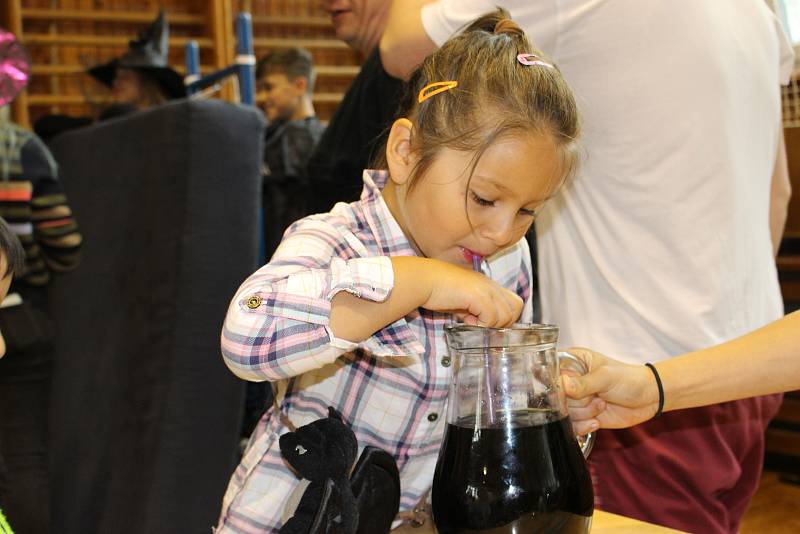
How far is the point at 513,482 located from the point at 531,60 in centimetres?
40

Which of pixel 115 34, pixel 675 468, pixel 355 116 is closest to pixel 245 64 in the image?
pixel 355 116

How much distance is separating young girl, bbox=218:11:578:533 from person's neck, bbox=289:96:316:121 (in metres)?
2.92

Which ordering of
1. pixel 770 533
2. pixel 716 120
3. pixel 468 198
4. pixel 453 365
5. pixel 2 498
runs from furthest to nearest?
1. pixel 770 533
2. pixel 2 498
3. pixel 716 120
4. pixel 468 198
5. pixel 453 365

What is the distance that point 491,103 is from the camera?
2.56 feet

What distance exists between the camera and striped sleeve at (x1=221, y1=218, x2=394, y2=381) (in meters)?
0.66

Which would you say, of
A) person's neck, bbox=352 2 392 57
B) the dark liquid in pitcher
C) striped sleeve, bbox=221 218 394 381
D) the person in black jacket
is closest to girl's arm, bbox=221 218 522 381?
striped sleeve, bbox=221 218 394 381

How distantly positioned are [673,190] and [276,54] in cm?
327

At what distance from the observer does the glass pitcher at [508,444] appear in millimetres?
584

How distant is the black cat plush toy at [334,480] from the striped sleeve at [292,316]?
0.06m

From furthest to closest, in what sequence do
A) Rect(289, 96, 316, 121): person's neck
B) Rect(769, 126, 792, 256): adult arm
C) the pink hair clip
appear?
Rect(289, 96, 316, 121): person's neck < Rect(769, 126, 792, 256): adult arm < the pink hair clip

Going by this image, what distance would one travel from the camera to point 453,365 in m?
0.64

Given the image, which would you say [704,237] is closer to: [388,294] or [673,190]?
[673,190]

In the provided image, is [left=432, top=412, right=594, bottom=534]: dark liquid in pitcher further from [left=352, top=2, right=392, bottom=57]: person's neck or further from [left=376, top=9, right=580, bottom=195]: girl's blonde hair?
[left=352, top=2, right=392, bottom=57]: person's neck

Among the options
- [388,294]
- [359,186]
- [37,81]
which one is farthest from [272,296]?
[37,81]
